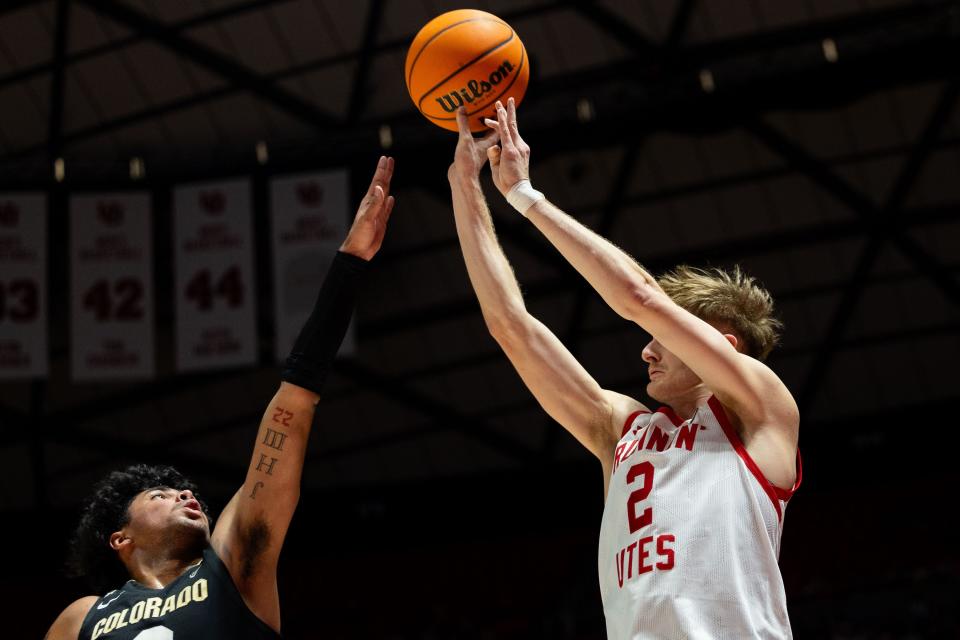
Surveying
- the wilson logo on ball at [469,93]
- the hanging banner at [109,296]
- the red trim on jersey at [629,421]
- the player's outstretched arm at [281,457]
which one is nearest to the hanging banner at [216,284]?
the hanging banner at [109,296]

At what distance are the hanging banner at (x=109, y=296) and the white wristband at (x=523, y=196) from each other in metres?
9.29

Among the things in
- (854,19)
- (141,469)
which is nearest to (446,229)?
(854,19)

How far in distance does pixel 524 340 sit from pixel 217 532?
3.39ft

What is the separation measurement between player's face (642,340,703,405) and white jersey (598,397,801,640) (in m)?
0.11

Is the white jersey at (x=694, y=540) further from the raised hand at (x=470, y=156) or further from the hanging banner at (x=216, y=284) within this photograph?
the hanging banner at (x=216, y=284)

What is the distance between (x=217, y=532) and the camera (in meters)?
3.33

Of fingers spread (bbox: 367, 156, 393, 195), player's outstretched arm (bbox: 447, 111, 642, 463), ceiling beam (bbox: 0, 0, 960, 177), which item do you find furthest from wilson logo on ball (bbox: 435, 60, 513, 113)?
ceiling beam (bbox: 0, 0, 960, 177)

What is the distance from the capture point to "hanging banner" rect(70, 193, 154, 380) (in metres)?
11.9

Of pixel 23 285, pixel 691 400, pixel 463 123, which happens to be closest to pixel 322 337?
pixel 463 123

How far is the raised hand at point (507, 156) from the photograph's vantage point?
3357 millimetres

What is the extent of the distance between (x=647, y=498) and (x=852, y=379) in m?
14.2

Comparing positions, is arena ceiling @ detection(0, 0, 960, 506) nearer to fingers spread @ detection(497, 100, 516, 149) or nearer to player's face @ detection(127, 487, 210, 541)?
fingers spread @ detection(497, 100, 516, 149)

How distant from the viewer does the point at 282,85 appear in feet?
42.8

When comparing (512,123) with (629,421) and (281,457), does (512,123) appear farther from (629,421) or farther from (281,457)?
(281,457)
